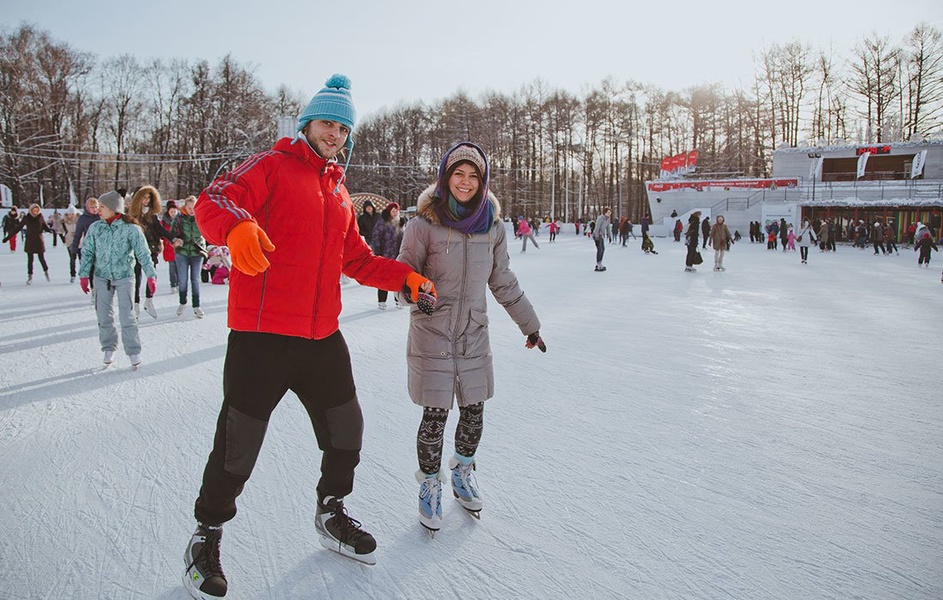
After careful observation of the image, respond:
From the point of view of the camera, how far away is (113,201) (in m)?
4.41

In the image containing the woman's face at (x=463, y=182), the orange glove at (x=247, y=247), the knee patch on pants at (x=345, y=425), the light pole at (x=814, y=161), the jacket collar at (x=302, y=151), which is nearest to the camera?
the orange glove at (x=247, y=247)

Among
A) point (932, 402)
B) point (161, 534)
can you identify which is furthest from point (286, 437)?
point (932, 402)

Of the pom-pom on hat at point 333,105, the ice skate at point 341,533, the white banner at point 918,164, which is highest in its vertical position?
the white banner at point 918,164

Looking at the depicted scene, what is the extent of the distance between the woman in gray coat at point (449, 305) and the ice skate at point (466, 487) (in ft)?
0.37

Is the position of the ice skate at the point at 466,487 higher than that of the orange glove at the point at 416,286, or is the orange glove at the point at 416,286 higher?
the orange glove at the point at 416,286

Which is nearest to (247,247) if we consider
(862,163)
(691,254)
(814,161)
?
(691,254)

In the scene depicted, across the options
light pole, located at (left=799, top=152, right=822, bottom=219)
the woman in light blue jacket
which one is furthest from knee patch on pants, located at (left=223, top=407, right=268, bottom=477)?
light pole, located at (left=799, top=152, right=822, bottom=219)

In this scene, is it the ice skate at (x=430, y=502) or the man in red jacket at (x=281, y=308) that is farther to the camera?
→ the ice skate at (x=430, y=502)

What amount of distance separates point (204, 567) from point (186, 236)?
18.5ft

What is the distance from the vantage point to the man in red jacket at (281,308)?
174 centimetres

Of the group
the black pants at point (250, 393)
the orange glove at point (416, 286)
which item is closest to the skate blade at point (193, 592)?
the black pants at point (250, 393)

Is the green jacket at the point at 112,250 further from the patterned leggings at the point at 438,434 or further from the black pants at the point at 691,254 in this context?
the black pants at the point at 691,254

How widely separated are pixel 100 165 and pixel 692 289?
41521 millimetres

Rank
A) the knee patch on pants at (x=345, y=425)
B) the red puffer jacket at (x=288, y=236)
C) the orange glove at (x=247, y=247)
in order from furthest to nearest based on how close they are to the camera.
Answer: the knee patch on pants at (x=345, y=425)
the red puffer jacket at (x=288, y=236)
the orange glove at (x=247, y=247)
